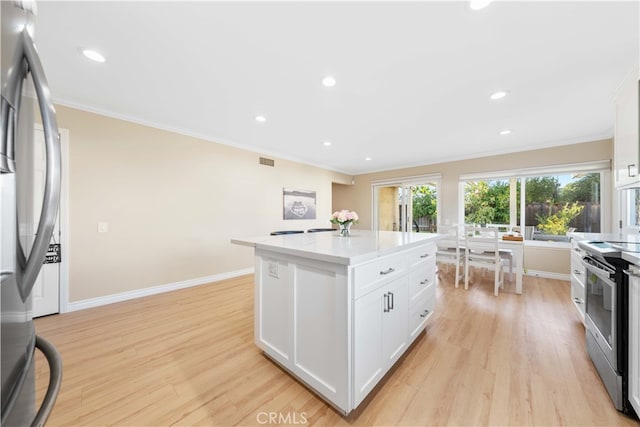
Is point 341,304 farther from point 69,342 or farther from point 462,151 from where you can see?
point 462,151

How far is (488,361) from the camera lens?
1.85m

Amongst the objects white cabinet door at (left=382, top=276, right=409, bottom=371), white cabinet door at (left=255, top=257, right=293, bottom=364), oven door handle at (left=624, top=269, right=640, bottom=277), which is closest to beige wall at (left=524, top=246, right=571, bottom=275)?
oven door handle at (left=624, top=269, right=640, bottom=277)

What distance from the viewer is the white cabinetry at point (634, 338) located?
1.25 metres

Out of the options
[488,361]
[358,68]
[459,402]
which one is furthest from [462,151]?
[459,402]

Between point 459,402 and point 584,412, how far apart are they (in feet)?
2.25

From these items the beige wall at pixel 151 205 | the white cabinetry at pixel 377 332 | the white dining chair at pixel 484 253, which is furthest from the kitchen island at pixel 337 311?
the beige wall at pixel 151 205

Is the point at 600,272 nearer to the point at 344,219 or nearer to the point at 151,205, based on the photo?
the point at 344,219

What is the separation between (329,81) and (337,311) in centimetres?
202

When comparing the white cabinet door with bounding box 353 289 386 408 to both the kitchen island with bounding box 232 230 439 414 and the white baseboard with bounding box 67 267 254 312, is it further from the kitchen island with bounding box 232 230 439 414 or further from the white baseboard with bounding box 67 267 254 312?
the white baseboard with bounding box 67 267 254 312

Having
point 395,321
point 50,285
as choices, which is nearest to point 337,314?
point 395,321

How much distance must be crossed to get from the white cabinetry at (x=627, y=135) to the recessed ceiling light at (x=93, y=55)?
4228 mm

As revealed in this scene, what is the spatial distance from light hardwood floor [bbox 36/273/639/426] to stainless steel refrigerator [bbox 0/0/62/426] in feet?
3.59

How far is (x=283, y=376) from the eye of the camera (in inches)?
65.7

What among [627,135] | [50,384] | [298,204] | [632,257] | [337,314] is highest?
[627,135]
